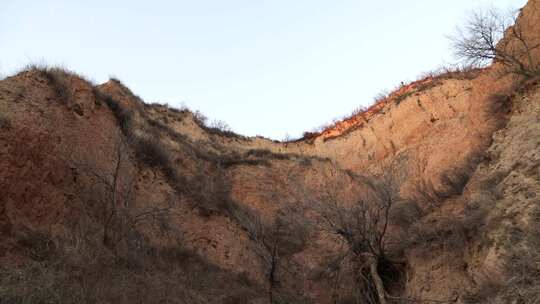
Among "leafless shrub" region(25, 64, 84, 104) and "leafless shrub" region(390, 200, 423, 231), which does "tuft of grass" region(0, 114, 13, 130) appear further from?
"leafless shrub" region(390, 200, 423, 231)

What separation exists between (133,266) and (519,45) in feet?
40.7

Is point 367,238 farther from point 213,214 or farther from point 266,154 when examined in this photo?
point 266,154

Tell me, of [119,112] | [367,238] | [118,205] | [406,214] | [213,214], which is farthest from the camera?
[213,214]

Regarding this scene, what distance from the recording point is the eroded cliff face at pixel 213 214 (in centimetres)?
927

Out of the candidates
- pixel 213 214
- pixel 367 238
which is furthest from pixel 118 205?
pixel 367 238

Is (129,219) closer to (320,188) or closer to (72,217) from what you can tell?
(72,217)

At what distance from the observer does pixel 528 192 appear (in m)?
9.66

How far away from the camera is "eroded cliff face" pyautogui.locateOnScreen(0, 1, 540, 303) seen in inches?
365

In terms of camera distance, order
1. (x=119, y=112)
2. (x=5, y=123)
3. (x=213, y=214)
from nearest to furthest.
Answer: (x=5, y=123) < (x=119, y=112) < (x=213, y=214)

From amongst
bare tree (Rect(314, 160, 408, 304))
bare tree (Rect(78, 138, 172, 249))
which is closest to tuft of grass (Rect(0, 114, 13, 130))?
bare tree (Rect(78, 138, 172, 249))

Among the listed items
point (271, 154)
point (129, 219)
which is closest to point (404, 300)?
point (129, 219)

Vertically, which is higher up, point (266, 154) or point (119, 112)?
point (266, 154)

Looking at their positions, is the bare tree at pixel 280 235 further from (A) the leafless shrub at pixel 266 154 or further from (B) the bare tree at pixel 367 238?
(A) the leafless shrub at pixel 266 154

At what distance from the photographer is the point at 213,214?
16312 millimetres
